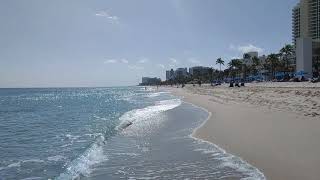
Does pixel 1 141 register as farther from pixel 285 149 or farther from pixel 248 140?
pixel 285 149

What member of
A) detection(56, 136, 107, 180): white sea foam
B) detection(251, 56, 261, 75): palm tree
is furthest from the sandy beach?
detection(251, 56, 261, 75): palm tree

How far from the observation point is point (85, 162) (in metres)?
11.9

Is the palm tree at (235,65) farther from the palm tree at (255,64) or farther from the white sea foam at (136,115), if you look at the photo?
the white sea foam at (136,115)

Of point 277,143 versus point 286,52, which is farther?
point 286,52

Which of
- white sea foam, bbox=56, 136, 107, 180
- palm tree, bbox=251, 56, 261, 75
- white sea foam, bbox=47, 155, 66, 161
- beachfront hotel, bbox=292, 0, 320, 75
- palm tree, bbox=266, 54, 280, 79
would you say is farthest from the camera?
palm tree, bbox=251, 56, 261, 75

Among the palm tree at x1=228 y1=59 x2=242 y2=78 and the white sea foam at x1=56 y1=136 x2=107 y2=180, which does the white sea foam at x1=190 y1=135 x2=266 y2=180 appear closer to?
the white sea foam at x1=56 y1=136 x2=107 y2=180

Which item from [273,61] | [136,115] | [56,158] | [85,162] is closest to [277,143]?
[85,162]

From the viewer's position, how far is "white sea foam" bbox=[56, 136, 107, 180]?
10.2 meters

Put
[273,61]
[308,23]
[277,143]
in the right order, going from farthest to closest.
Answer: [308,23], [273,61], [277,143]

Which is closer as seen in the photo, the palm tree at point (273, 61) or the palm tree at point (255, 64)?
the palm tree at point (273, 61)

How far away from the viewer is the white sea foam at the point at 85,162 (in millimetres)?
10216

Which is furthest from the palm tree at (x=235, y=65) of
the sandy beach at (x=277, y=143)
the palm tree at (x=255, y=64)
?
the sandy beach at (x=277, y=143)

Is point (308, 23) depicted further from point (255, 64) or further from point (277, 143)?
point (277, 143)

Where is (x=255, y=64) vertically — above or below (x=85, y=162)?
above
